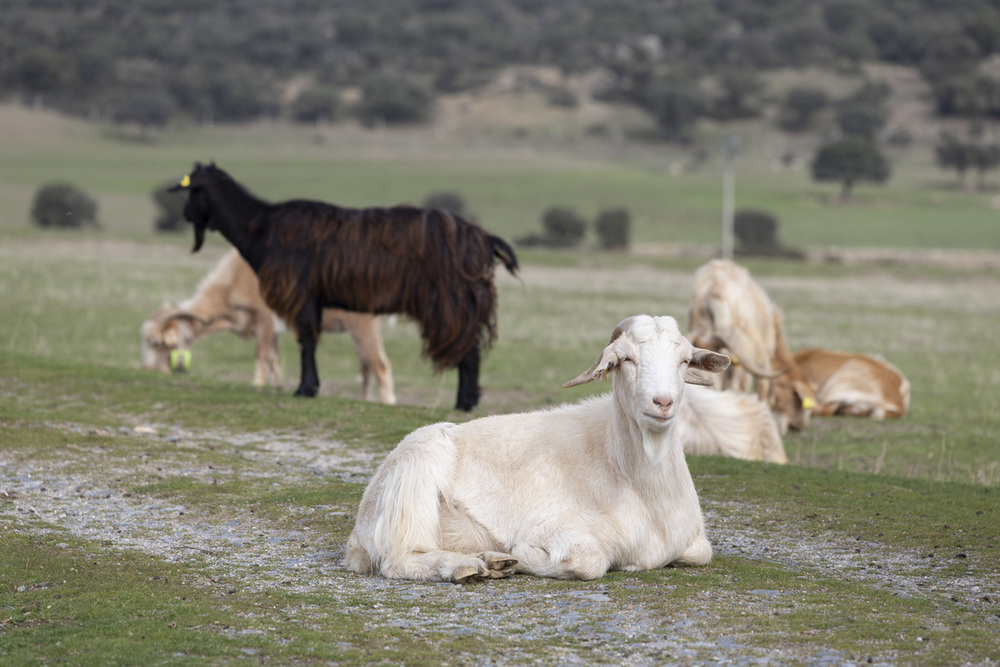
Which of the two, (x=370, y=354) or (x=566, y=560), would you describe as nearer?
(x=566, y=560)

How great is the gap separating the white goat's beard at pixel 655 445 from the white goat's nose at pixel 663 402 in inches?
14.0

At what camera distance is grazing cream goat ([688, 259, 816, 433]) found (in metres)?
16.2

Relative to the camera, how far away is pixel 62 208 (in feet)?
176

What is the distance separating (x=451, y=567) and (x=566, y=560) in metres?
0.67

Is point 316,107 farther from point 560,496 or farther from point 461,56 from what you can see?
point 560,496

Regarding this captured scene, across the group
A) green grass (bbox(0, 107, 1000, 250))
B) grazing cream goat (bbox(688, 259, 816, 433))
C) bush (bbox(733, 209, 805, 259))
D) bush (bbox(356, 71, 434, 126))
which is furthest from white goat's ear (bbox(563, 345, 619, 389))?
bush (bbox(356, 71, 434, 126))

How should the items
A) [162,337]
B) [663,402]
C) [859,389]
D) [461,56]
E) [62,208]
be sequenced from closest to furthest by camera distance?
[663,402]
[859,389]
[162,337]
[62,208]
[461,56]

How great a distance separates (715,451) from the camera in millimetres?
13219

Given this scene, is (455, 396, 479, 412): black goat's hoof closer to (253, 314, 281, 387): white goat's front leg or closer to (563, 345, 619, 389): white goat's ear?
(253, 314, 281, 387): white goat's front leg

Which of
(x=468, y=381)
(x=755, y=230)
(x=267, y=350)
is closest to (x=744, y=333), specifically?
(x=468, y=381)

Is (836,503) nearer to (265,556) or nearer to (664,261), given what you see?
(265,556)

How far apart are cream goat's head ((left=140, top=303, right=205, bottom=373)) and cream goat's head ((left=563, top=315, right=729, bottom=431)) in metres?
13.4

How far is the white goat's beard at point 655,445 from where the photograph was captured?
7.35m

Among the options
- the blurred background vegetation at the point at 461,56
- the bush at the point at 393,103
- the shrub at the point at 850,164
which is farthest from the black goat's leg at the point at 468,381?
the bush at the point at 393,103
